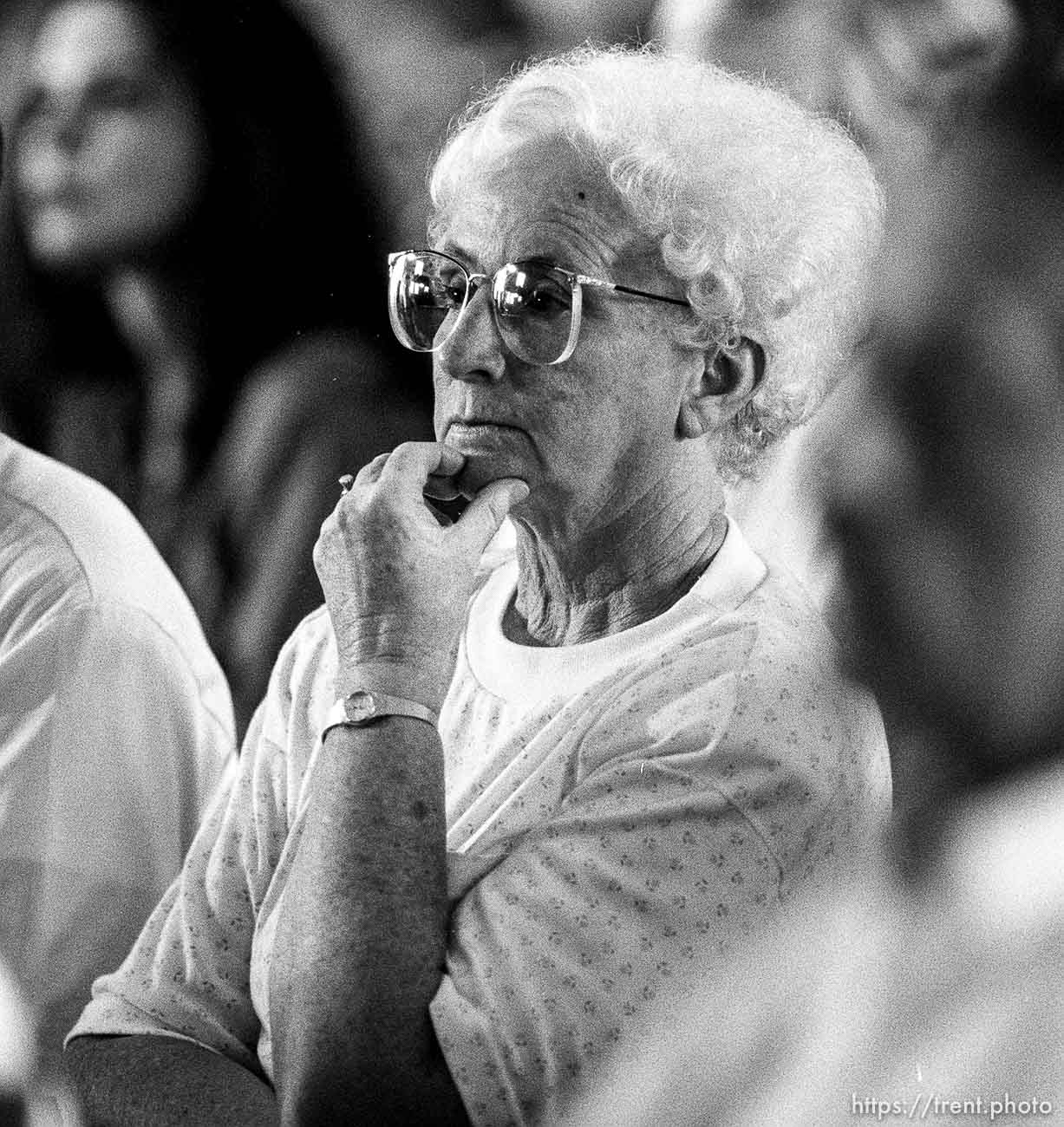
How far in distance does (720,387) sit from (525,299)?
0.23 m

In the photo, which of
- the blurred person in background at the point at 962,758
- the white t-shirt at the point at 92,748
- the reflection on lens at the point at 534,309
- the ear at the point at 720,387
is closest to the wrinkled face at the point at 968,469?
the blurred person in background at the point at 962,758

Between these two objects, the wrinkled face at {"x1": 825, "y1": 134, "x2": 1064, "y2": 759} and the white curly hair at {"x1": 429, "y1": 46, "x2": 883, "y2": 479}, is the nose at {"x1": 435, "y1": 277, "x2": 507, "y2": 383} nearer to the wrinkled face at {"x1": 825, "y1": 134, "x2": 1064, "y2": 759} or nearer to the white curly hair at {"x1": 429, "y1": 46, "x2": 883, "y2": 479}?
the white curly hair at {"x1": 429, "y1": 46, "x2": 883, "y2": 479}

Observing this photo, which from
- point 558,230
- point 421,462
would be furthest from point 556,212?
point 421,462

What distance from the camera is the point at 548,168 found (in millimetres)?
1577

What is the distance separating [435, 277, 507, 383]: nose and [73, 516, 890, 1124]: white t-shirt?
297 millimetres

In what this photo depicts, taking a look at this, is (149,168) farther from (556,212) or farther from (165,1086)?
(165,1086)

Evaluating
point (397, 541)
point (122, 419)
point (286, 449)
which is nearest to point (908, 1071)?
point (397, 541)

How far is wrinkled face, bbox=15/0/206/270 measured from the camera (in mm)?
2324

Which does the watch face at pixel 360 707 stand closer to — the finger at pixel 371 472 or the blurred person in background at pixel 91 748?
the finger at pixel 371 472

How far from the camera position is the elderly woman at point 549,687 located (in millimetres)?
1404

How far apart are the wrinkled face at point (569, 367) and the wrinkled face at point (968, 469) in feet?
0.72

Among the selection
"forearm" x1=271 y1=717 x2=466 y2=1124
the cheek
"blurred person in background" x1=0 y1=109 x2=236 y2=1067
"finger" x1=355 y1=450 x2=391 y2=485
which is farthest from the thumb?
the cheek

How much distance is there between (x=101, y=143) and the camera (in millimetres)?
2387

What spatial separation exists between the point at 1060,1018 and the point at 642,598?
1.85 ft
